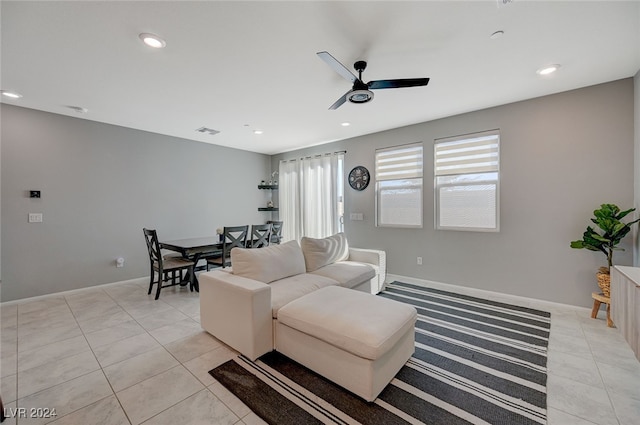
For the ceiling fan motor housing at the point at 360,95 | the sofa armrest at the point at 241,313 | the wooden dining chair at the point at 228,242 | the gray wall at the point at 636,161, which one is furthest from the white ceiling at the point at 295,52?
the sofa armrest at the point at 241,313

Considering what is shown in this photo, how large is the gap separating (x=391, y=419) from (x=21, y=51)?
4051mm

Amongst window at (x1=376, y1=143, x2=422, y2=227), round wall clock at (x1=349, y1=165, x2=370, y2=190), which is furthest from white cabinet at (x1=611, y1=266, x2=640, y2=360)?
round wall clock at (x1=349, y1=165, x2=370, y2=190)

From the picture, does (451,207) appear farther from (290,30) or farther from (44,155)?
(44,155)

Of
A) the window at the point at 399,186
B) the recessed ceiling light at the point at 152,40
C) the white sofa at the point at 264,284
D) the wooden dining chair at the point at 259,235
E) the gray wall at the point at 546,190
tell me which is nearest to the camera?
the recessed ceiling light at the point at 152,40

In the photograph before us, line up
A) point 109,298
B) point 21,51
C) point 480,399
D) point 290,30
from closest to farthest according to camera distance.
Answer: point 480,399 < point 290,30 < point 21,51 < point 109,298

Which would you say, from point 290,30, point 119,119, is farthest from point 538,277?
point 119,119

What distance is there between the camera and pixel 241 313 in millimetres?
2162

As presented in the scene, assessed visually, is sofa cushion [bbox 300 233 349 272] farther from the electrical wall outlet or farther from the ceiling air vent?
the electrical wall outlet

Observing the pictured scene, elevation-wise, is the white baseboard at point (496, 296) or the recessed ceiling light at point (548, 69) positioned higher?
the recessed ceiling light at point (548, 69)

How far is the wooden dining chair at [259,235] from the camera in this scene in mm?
4133

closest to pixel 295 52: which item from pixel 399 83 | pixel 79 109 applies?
pixel 399 83

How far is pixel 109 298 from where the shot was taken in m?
3.67

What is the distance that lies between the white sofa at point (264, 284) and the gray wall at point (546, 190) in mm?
1500

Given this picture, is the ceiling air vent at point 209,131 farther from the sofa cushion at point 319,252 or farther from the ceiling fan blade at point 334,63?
the ceiling fan blade at point 334,63
